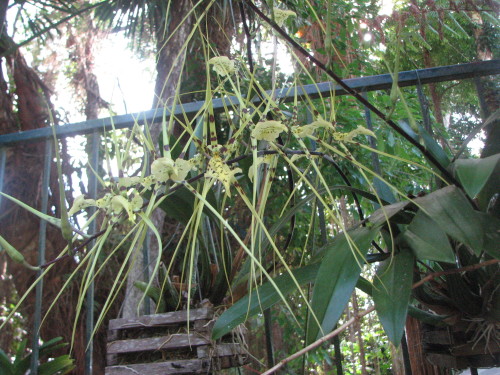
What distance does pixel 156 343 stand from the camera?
2.51 ft

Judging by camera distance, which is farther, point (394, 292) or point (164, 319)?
point (164, 319)

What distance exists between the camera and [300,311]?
3006 mm

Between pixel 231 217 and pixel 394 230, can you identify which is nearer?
pixel 394 230

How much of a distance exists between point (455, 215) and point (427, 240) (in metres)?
0.05

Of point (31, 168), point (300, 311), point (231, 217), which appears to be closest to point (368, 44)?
point (231, 217)

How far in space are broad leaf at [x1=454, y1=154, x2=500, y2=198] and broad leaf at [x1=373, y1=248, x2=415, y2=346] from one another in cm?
12

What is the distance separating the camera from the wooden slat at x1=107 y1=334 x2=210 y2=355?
75 cm

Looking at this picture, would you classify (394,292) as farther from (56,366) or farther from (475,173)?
(56,366)

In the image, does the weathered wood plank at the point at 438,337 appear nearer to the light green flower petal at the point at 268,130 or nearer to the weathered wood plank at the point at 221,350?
the weathered wood plank at the point at 221,350

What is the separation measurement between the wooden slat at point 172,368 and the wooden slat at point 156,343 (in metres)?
0.03

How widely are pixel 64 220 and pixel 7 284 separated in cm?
279

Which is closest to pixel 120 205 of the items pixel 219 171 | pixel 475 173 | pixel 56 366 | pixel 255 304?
pixel 219 171

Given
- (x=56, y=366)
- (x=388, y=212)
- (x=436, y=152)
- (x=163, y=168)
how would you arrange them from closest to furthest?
(x=163, y=168) < (x=388, y=212) < (x=436, y=152) < (x=56, y=366)

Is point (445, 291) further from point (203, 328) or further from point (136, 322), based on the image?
point (136, 322)
